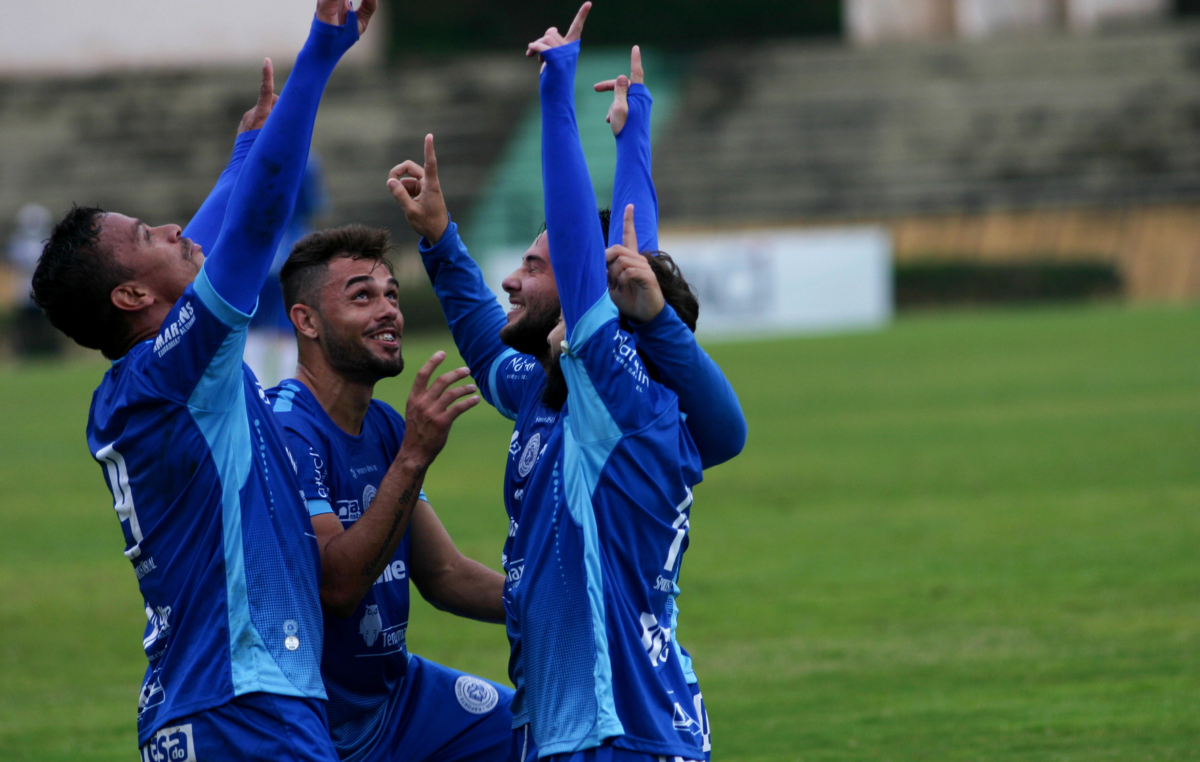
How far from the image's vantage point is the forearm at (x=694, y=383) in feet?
11.7

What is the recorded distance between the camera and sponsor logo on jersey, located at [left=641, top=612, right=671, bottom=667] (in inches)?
140

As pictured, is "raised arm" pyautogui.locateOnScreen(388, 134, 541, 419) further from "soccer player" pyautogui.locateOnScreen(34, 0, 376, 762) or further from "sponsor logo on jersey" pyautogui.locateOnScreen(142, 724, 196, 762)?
"sponsor logo on jersey" pyautogui.locateOnScreen(142, 724, 196, 762)

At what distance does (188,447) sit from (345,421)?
0.85m

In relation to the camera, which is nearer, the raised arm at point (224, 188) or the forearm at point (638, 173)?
the forearm at point (638, 173)

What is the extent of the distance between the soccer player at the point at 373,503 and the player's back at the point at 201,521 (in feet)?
1.01

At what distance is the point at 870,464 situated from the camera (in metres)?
12.2

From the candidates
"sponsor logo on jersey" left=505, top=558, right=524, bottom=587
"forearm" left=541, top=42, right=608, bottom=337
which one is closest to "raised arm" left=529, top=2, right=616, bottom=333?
"forearm" left=541, top=42, right=608, bottom=337

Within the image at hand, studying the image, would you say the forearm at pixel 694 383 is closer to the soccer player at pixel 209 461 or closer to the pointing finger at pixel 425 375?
the pointing finger at pixel 425 375

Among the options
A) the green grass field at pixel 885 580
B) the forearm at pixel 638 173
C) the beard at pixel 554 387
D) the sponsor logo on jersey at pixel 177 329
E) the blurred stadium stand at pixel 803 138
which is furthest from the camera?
the blurred stadium stand at pixel 803 138

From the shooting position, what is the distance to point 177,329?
3.45 m

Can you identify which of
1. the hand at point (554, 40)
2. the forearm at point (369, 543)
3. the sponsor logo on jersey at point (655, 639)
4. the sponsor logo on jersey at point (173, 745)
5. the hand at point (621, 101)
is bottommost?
the sponsor logo on jersey at point (173, 745)

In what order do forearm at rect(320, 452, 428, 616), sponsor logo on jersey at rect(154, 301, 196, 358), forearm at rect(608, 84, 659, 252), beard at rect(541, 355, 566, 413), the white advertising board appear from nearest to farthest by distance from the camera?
sponsor logo on jersey at rect(154, 301, 196, 358)
beard at rect(541, 355, 566, 413)
forearm at rect(320, 452, 428, 616)
forearm at rect(608, 84, 659, 252)
the white advertising board

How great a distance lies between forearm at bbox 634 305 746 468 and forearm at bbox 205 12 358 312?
3.04 ft

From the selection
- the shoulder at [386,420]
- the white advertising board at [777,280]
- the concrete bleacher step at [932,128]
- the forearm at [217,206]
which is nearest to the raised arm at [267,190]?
the forearm at [217,206]
